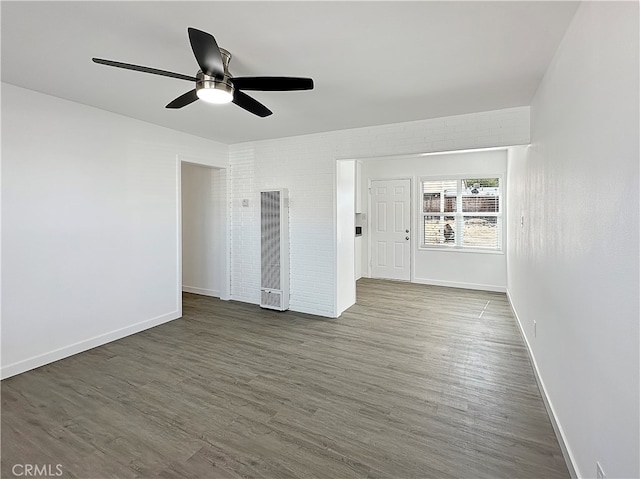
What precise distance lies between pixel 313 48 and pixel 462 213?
200 inches

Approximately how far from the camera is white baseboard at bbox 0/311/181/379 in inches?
115

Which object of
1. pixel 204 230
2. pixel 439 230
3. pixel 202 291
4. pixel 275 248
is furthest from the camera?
pixel 439 230

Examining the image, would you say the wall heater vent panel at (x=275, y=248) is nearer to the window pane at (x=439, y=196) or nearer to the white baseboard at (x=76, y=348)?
the white baseboard at (x=76, y=348)

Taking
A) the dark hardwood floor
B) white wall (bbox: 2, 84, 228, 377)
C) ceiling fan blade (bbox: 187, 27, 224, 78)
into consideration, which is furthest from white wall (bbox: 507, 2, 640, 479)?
white wall (bbox: 2, 84, 228, 377)

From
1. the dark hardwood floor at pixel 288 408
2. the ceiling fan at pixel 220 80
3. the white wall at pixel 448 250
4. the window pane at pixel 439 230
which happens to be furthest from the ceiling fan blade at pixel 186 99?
the window pane at pixel 439 230

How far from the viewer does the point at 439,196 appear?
6.51m

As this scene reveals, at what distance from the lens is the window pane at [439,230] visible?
645cm

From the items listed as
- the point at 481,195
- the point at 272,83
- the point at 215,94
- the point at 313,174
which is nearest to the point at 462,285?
the point at 481,195

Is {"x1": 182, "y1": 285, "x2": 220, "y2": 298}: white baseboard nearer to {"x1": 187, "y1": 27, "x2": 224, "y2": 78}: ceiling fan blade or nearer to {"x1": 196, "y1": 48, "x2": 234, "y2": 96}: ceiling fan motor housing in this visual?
{"x1": 196, "y1": 48, "x2": 234, "y2": 96}: ceiling fan motor housing

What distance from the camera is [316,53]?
88.4 inches

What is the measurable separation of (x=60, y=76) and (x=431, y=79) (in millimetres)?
3033

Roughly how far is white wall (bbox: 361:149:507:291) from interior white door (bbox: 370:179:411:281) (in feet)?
0.42

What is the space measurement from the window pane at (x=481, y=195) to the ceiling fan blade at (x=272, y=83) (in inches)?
196

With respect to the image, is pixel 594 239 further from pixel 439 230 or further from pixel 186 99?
pixel 439 230
